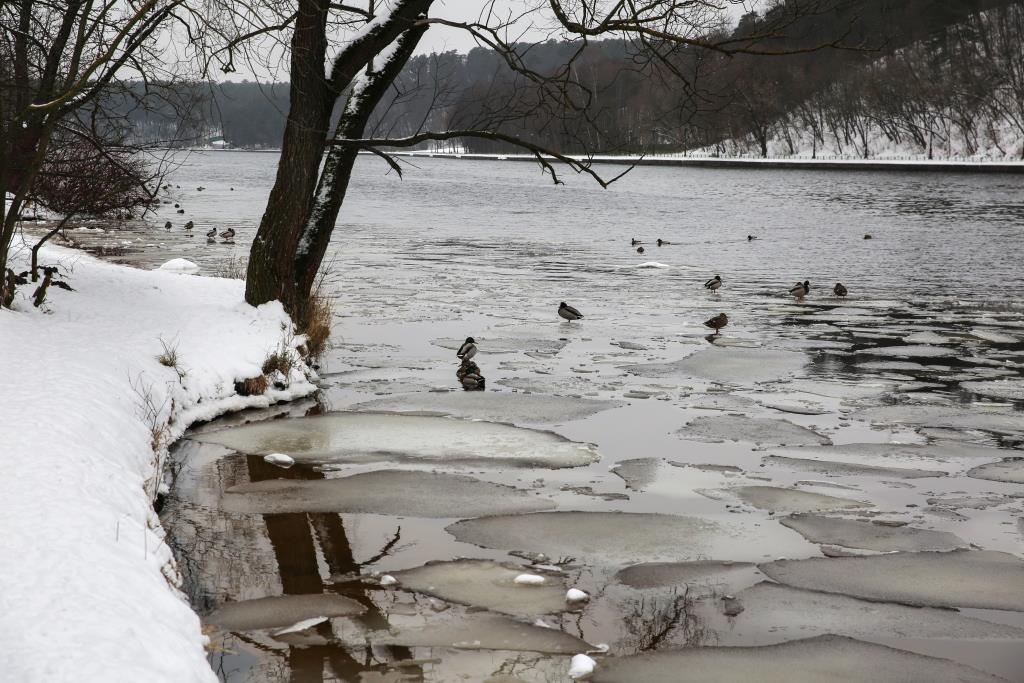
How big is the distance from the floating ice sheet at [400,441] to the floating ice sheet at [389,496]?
0.67 m

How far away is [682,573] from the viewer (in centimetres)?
728

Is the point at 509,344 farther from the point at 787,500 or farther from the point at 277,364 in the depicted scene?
the point at 787,500

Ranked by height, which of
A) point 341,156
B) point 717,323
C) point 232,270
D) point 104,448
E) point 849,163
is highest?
point 849,163

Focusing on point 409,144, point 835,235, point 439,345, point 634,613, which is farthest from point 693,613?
point 835,235

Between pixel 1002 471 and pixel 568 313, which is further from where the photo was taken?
pixel 568 313

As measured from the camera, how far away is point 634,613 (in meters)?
6.62

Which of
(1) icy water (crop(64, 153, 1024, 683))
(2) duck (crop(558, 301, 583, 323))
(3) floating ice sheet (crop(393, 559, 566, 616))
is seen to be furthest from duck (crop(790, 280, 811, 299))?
(3) floating ice sheet (crop(393, 559, 566, 616))

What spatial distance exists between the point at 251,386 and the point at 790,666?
776cm

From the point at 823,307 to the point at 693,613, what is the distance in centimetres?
1598

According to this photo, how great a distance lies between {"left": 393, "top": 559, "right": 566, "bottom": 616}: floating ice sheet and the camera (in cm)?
667

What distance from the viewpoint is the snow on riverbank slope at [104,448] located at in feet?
15.8

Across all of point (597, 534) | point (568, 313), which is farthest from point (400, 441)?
point (568, 313)

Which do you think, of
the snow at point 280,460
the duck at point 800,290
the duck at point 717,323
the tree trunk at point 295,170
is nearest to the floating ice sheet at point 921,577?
the snow at point 280,460

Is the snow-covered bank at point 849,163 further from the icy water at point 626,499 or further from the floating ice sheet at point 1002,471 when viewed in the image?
the floating ice sheet at point 1002,471
